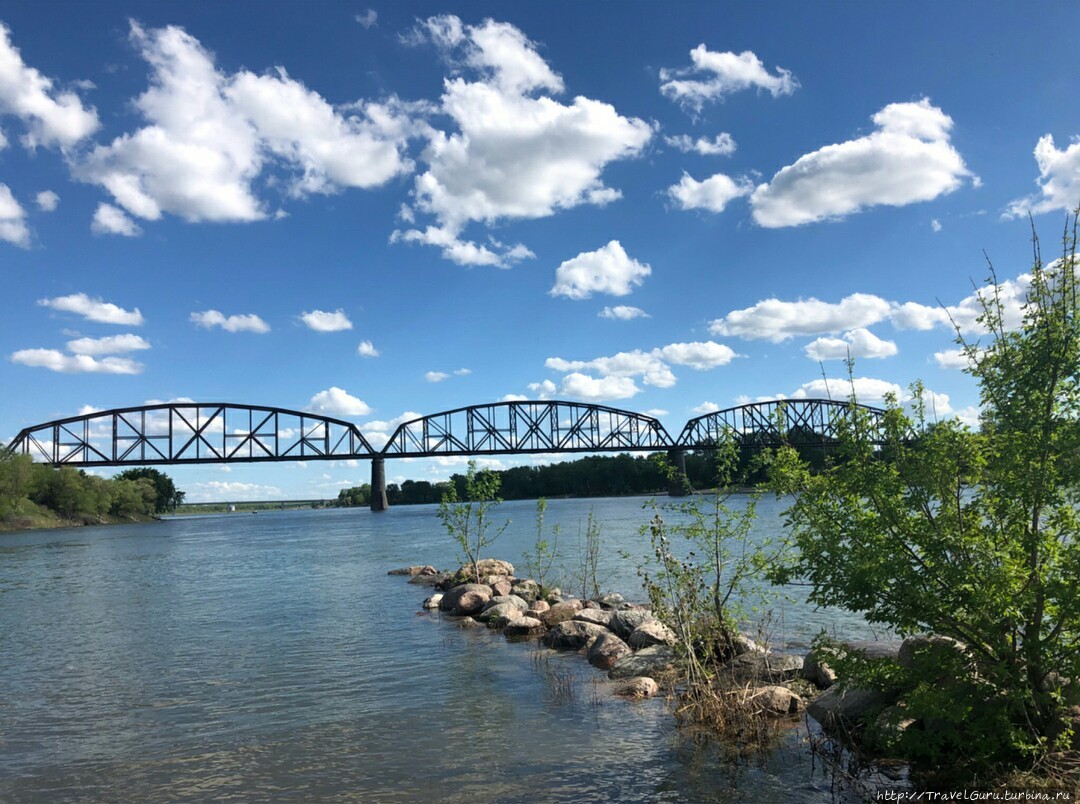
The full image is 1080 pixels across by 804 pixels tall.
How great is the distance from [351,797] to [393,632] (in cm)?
1259

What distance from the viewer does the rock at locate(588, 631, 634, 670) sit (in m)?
16.2

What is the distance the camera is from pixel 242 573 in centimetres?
4341

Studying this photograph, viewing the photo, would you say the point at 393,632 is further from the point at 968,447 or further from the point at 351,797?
the point at 968,447

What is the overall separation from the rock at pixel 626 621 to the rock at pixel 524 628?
2.59m

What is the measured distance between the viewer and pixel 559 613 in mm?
21516

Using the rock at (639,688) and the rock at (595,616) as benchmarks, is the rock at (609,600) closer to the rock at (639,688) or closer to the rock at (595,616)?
the rock at (595,616)

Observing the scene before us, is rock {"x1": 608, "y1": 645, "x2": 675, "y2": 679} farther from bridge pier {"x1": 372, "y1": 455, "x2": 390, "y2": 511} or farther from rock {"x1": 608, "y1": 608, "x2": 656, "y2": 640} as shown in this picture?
bridge pier {"x1": 372, "y1": 455, "x2": 390, "y2": 511}

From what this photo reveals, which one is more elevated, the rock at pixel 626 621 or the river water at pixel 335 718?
the rock at pixel 626 621

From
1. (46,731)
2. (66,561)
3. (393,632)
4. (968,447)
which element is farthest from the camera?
(66,561)

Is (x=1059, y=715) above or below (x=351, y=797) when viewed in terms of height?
above

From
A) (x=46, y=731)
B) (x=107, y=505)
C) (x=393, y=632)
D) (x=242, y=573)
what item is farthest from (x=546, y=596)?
(x=107, y=505)

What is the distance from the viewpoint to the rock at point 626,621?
18.3 metres

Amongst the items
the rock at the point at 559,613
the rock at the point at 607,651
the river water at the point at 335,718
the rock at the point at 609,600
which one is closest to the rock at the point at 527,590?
the rock at the point at 609,600

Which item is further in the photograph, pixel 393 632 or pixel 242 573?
pixel 242 573
